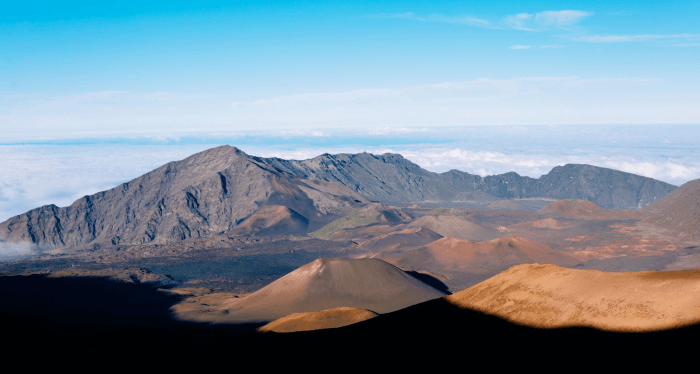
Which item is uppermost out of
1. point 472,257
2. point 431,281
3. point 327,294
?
point 327,294

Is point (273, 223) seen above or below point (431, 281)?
above

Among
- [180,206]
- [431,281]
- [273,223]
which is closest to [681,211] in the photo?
[431,281]

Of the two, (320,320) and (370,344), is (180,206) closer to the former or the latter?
(320,320)

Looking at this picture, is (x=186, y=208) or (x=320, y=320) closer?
(x=320, y=320)

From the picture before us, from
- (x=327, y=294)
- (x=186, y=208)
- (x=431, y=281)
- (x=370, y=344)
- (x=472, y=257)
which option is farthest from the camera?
(x=186, y=208)

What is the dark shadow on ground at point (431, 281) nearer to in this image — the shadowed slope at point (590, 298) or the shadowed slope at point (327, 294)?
the shadowed slope at point (327, 294)

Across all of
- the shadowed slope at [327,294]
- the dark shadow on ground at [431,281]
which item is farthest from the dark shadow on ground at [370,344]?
the dark shadow on ground at [431,281]

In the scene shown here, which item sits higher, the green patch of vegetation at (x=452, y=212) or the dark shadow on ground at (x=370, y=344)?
the dark shadow on ground at (x=370, y=344)

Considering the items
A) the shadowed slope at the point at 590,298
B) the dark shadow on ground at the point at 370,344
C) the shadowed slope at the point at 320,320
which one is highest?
the shadowed slope at the point at 590,298
